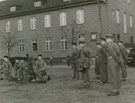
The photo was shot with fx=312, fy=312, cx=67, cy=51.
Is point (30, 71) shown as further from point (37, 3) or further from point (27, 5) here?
point (27, 5)

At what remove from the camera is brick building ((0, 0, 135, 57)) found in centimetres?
3341

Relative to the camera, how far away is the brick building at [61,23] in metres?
33.4

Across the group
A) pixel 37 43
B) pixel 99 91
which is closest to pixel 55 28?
pixel 37 43

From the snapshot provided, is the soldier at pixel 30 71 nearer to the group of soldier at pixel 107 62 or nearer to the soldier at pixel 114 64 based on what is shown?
the group of soldier at pixel 107 62

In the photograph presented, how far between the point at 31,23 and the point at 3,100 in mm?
30340

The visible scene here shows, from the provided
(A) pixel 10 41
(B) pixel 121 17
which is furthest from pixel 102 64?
(A) pixel 10 41

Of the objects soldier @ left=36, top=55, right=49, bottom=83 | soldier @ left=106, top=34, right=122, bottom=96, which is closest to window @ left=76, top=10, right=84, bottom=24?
soldier @ left=36, top=55, right=49, bottom=83

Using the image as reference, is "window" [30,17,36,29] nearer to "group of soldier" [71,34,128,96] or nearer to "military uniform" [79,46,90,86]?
"group of soldier" [71,34,128,96]

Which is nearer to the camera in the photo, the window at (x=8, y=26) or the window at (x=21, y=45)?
the window at (x=21, y=45)

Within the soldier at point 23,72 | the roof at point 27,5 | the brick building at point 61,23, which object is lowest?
the soldier at point 23,72

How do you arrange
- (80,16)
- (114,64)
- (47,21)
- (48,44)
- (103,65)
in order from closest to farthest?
(114,64) < (103,65) < (80,16) < (48,44) < (47,21)

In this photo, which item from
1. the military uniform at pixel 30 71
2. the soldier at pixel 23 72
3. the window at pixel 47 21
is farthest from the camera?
the window at pixel 47 21

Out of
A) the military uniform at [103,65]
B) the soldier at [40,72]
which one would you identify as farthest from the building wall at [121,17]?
the military uniform at [103,65]

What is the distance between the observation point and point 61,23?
37125 mm
